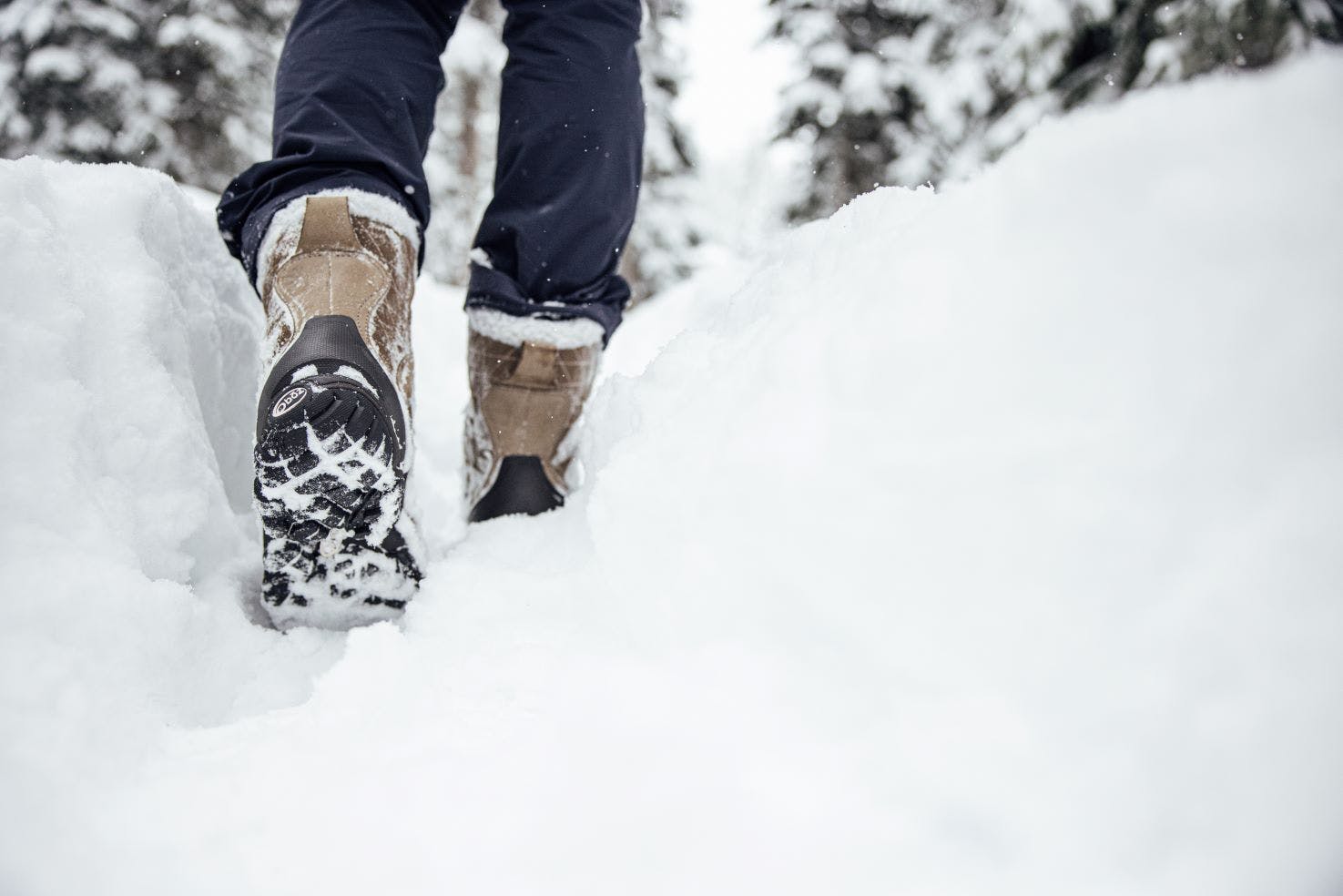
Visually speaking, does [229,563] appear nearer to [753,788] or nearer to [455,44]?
[753,788]

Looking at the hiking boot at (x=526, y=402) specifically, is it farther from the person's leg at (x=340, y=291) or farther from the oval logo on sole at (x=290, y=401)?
the oval logo on sole at (x=290, y=401)

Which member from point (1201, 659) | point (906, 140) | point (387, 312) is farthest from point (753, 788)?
point (906, 140)

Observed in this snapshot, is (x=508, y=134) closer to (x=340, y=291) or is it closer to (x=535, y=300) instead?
(x=535, y=300)

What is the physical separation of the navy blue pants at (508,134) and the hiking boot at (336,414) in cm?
5

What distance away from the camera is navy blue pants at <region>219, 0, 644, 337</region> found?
2.96ft

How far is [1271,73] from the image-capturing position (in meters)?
0.46

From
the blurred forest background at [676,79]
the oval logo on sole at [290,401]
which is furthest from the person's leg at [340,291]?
the blurred forest background at [676,79]

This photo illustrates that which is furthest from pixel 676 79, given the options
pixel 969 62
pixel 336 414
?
pixel 336 414

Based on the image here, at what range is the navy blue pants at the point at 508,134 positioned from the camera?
90cm

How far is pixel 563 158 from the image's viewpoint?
3.26 feet

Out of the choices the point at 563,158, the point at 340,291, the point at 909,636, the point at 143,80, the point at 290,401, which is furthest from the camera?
the point at 143,80

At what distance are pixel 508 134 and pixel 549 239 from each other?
160 mm

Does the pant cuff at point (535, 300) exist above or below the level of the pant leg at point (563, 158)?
below

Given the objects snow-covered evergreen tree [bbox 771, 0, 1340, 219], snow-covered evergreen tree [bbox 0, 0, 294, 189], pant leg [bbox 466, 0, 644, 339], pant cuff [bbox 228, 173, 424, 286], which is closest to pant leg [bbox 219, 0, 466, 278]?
pant cuff [bbox 228, 173, 424, 286]
